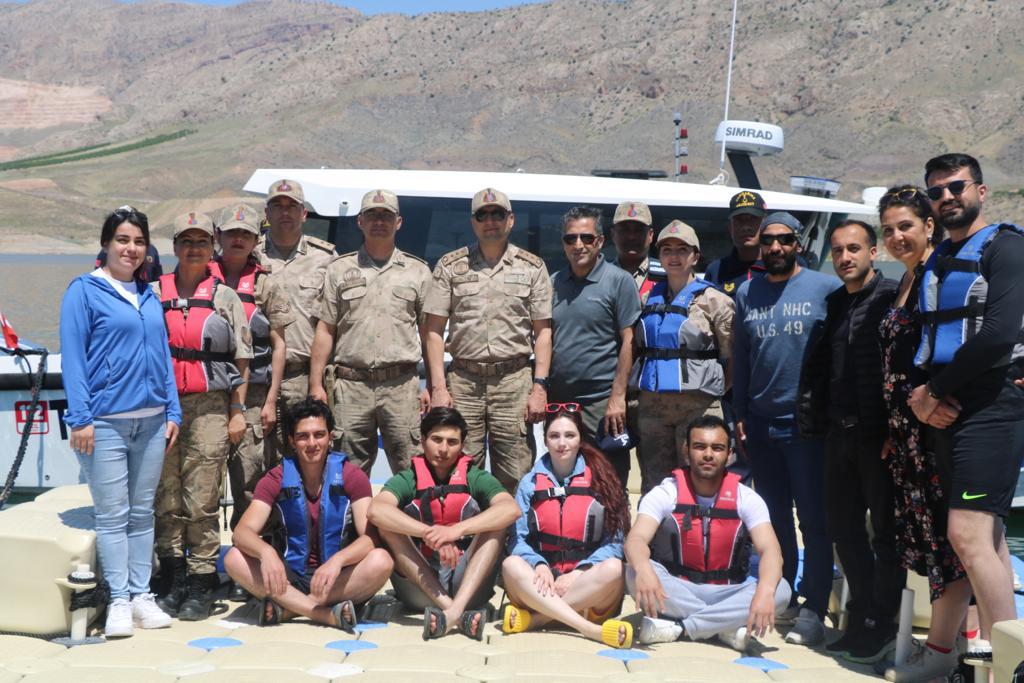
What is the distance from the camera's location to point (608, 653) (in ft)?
14.2

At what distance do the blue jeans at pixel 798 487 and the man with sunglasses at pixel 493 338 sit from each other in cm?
108

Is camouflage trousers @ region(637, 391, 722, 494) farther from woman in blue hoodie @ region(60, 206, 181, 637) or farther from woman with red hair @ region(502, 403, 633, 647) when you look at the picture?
woman in blue hoodie @ region(60, 206, 181, 637)

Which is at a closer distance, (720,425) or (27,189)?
(720,425)

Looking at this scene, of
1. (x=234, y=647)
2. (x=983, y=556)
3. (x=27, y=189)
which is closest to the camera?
→ (x=983, y=556)

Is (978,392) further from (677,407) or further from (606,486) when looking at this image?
(606,486)

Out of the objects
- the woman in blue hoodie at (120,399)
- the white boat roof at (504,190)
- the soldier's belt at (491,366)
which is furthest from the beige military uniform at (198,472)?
the white boat roof at (504,190)

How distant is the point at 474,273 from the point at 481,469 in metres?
0.98

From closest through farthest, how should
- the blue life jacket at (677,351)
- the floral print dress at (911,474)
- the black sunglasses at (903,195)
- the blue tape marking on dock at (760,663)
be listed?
1. the floral print dress at (911,474)
2. the black sunglasses at (903,195)
3. the blue tape marking on dock at (760,663)
4. the blue life jacket at (677,351)

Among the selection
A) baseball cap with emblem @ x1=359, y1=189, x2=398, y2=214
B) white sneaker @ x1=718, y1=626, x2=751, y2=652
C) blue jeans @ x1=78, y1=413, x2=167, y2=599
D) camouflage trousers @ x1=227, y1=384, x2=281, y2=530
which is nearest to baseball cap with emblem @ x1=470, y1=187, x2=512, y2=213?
baseball cap with emblem @ x1=359, y1=189, x2=398, y2=214

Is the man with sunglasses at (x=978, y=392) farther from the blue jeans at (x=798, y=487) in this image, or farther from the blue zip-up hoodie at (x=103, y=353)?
the blue zip-up hoodie at (x=103, y=353)

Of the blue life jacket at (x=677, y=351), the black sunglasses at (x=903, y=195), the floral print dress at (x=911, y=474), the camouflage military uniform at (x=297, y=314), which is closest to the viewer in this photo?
the floral print dress at (x=911, y=474)

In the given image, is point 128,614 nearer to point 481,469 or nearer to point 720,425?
point 481,469

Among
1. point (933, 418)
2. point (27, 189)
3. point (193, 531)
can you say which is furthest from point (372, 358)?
point (27, 189)

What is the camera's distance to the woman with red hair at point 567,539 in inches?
180
